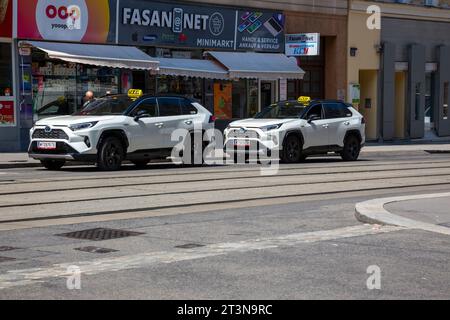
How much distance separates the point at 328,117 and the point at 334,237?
41.4ft

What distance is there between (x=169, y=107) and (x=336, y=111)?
531 cm

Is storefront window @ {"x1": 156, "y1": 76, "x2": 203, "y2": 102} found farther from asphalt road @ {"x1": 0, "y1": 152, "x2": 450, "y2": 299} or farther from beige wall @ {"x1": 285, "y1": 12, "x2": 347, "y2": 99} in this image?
asphalt road @ {"x1": 0, "y1": 152, "x2": 450, "y2": 299}

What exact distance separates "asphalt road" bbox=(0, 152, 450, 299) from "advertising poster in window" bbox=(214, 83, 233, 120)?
14.1 m

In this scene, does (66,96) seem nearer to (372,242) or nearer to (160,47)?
(160,47)

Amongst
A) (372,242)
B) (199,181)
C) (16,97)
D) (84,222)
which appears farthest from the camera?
(16,97)

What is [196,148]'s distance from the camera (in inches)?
762

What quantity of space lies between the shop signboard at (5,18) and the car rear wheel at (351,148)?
393 inches

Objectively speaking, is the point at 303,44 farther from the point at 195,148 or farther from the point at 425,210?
the point at 425,210

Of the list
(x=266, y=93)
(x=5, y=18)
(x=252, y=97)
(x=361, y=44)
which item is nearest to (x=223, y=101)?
(x=252, y=97)

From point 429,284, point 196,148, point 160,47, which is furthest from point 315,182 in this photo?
point 160,47

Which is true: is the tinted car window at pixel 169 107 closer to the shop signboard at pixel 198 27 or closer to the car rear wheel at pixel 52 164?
the car rear wheel at pixel 52 164

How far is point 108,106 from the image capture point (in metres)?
18.0

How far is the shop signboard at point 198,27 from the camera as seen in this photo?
86.8 feet

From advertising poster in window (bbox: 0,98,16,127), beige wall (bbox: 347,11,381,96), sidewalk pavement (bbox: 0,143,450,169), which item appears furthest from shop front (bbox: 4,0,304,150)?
beige wall (bbox: 347,11,381,96)
